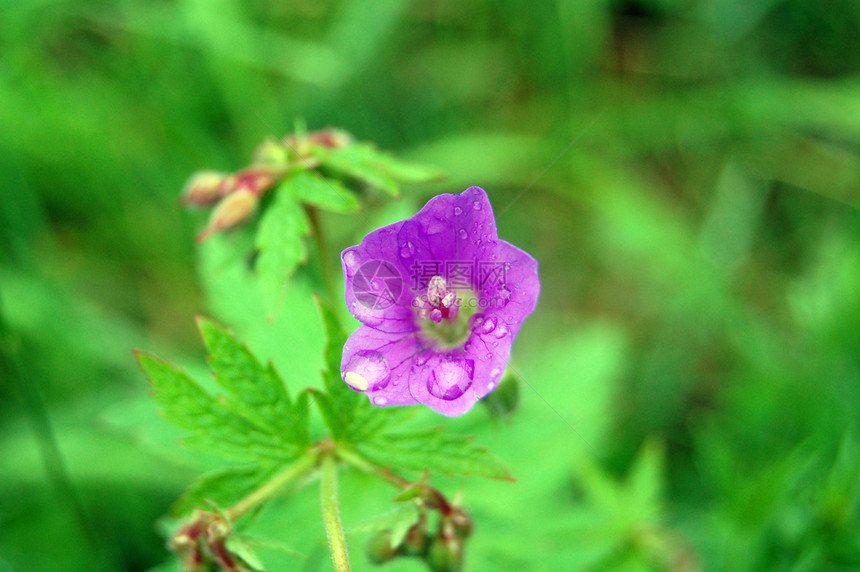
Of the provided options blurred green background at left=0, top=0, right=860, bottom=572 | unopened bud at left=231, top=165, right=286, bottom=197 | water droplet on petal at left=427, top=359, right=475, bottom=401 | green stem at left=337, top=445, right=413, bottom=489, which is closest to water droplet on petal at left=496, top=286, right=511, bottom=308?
water droplet on petal at left=427, top=359, right=475, bottom=401

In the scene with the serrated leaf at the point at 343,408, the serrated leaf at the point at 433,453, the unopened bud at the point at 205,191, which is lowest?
the serrated leaf at the point at 433,453

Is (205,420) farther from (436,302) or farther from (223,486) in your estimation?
(436,302)

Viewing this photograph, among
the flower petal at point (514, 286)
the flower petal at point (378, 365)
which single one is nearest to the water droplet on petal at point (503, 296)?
the flower petal at point (514, 286)

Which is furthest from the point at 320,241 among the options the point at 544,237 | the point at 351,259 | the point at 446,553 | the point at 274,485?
the point at 544,237

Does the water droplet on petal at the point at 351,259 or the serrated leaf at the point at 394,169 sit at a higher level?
the serrated leaf at the point at 394,169

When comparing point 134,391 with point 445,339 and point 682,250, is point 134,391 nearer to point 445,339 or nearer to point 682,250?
point 445,339

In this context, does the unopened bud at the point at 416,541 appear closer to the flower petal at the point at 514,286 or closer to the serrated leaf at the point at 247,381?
the serrated leaf at the point at 247,381
